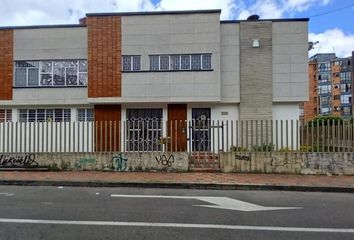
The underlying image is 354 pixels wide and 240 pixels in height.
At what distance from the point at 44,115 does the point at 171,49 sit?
8567 mm

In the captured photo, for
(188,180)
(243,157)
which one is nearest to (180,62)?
(243,157)

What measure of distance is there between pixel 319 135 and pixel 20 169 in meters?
10.9

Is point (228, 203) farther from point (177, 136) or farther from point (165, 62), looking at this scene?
point (165, 62)

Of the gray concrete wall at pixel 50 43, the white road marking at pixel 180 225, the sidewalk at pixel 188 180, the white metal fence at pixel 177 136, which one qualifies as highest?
the gray concrete wall at pixel 50 43

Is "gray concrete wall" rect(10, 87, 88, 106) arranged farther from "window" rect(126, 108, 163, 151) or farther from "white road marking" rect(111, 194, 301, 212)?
"white road marking" rect(111, 194, 301, 212)

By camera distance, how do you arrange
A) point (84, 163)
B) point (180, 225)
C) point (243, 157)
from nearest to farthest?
1. point (180, 225)
2. point (243, 157)
3. point (84, 163)

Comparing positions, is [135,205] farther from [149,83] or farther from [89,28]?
[89,28]

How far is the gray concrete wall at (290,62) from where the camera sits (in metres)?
24.0

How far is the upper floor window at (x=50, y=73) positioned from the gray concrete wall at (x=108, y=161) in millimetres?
9809

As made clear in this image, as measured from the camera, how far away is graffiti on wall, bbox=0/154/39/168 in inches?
621

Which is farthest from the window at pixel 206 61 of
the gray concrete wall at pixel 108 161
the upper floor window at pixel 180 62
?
the gray concrete wall at pixel 108 161

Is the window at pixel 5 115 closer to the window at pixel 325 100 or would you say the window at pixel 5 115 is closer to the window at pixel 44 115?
the window at pixel 44 115

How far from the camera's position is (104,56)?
2422cm

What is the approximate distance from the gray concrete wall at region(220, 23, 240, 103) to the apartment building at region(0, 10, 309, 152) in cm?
6
